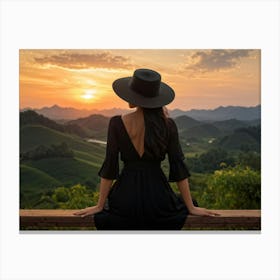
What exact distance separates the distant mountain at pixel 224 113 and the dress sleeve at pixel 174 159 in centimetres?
89

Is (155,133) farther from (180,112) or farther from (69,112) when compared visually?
(69,112)

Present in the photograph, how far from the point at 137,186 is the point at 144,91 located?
799 mm

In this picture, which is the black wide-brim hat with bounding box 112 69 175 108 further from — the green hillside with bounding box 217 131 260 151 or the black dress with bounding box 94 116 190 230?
the green hillside with bounding box 217 131 260 151

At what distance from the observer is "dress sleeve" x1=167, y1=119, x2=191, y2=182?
4465 mm

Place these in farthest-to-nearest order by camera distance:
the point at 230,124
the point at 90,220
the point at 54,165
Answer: the point at 230,124 < the point at 54,165 < the point at 90,220

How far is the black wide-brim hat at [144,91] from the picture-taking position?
4457mm

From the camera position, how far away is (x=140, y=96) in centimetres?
449

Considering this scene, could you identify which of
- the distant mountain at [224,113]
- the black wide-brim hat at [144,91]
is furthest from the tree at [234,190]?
the black wide-brim hat at [144,91]

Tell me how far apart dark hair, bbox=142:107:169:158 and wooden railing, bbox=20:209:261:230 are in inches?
24.9

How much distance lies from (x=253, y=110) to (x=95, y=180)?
172 cm

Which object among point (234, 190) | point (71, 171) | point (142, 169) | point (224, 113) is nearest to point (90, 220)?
point (142, 169)
